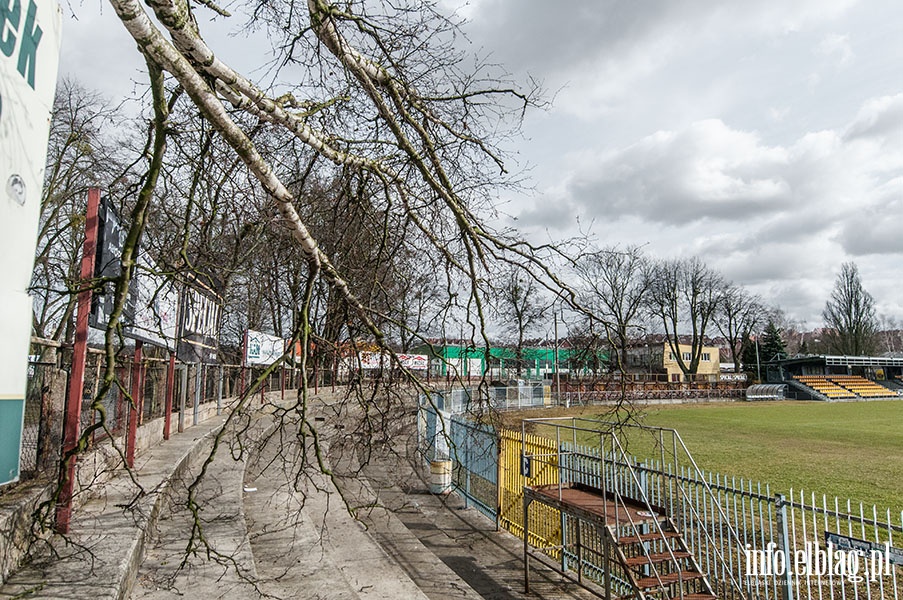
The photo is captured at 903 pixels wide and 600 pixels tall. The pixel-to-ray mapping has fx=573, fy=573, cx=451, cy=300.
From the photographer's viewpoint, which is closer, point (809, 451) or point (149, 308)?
point (149, 308)

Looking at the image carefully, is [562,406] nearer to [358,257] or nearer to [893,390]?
[358,257]

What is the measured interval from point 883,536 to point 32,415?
11.0m

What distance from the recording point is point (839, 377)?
62375 millimetres

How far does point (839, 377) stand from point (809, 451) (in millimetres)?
53346

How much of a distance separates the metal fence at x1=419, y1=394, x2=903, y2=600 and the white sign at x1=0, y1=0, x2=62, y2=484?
2.96 metres

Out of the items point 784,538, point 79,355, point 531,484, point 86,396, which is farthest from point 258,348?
point 784,538

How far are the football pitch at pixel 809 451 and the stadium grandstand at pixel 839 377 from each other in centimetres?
2434

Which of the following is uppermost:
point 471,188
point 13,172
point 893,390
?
point 471,188

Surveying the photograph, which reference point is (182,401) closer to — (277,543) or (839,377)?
(277,543)

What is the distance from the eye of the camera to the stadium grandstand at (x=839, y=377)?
55.5 meters

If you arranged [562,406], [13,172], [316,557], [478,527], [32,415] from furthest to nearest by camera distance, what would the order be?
[562,406] → [478,527] → [316,557] → [32,415] → [13,172]

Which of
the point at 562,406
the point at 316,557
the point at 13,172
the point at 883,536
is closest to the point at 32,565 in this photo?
the point at 316,557

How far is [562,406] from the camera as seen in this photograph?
39531 mm

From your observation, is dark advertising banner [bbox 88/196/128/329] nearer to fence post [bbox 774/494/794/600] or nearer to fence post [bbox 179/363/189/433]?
fence post [bbox 774/494/794/600]
